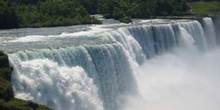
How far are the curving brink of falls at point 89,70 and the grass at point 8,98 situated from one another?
0.64 metres

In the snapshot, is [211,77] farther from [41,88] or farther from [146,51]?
[41,88]

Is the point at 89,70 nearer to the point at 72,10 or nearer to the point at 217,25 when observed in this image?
the point at 72,10

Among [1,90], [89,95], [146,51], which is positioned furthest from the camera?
[146,51]

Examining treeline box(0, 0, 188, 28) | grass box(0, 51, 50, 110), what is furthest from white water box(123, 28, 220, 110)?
treeline box(0, 0, 188, 28)

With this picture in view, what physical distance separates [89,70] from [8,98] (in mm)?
7287

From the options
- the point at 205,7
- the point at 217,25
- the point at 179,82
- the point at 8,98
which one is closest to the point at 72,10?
the point at 217,25

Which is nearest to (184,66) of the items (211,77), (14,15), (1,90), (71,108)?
(211,77)

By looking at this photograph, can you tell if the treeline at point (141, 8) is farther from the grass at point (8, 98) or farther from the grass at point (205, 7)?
the grass at point (8, 98)

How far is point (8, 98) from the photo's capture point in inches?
843

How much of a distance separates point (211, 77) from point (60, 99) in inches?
760

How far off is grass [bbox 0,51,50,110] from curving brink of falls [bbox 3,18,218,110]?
64 centimetres

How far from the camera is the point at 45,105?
23562 millimetres

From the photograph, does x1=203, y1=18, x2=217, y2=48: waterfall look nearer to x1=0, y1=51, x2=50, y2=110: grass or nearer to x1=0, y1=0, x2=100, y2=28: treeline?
x1=0, y1=0, x2=100, y2=28: treeline

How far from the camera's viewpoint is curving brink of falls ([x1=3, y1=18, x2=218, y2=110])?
24.0m
